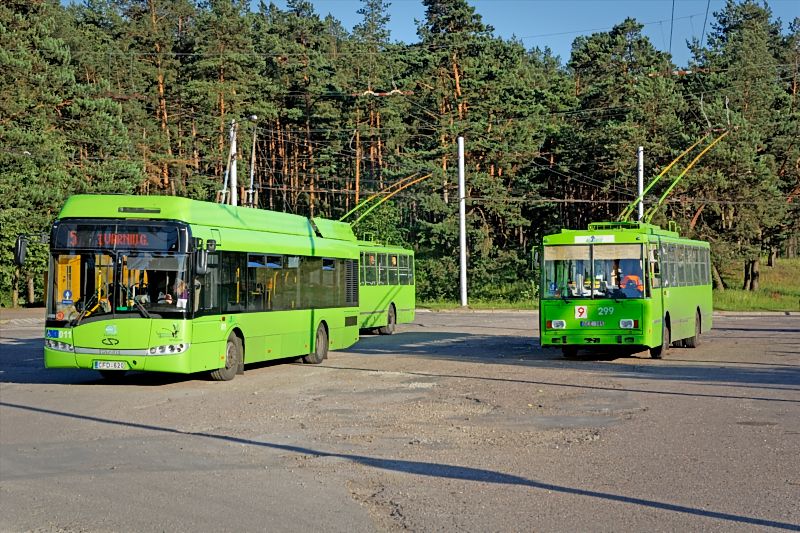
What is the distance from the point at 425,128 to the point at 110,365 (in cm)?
5582

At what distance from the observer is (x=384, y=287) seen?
36.4m

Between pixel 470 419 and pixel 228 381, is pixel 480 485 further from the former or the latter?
pixel 228 381

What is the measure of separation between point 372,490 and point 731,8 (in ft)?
327

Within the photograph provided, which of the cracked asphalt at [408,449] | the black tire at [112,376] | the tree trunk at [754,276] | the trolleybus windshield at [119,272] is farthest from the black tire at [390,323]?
the tree trunk at [754,276]

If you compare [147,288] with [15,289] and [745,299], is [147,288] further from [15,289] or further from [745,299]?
[745,299]

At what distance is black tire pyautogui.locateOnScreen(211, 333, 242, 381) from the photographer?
19.9 m

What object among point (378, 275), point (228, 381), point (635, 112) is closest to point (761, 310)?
point (635, 112)

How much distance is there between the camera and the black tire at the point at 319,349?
2409cm

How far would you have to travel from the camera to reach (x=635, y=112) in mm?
68250

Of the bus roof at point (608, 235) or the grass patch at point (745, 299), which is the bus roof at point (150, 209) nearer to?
the bus roof at point (608, 235)

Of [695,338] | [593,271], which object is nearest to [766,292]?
[695,338]

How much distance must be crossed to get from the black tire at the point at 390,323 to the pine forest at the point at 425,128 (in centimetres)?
2473

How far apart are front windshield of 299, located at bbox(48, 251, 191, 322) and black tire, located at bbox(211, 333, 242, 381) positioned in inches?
67.4

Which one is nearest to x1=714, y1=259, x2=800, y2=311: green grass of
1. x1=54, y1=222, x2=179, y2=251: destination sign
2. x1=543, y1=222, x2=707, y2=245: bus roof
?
x1=543, y1=222, x2=707, y2=245: bus roof
